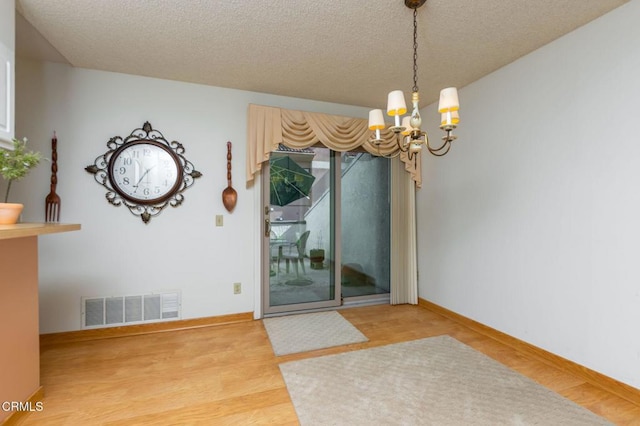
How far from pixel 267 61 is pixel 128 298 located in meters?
2.52

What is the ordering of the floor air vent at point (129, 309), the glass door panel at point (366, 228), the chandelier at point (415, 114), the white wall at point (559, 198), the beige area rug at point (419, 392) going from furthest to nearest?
1. the glass door panel at point (366, 228)
2. the floor air vent at point (129, 309)
3. the white wall at point (559, 198)
4. the beige area rug at point (419, 392)
5. the chandelier at point (415, 114)

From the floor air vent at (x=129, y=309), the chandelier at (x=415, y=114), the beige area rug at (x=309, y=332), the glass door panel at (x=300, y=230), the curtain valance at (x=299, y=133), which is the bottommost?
the beige area rug at (x=309, y=332)

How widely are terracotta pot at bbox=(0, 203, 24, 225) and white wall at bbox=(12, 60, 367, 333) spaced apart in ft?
4.19

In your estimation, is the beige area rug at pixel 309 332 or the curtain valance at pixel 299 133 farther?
the curtain valance at pixel 299 133

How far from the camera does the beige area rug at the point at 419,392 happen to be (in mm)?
1575

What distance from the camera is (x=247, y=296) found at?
3.04 m

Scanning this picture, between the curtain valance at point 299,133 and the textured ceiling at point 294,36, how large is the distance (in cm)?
33

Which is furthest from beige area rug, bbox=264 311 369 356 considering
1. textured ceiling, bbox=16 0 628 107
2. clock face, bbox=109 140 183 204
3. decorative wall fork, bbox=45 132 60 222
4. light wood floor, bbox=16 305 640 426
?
textured ceiling, bbox=16 0 628 107

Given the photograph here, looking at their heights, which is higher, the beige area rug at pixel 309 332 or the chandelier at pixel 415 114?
the chandelier at pixel 415 114

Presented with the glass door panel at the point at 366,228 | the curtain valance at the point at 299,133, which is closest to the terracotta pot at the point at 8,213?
the curtain valance at the point at 299,133

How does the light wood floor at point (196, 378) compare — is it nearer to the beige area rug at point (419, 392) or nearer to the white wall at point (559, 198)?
the beige area rug at point (419, 392)

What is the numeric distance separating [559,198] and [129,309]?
3.79 metres

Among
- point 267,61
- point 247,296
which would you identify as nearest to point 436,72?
point 267,61

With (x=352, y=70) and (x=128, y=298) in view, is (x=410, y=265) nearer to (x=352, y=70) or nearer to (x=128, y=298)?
(x=352, y=70)
